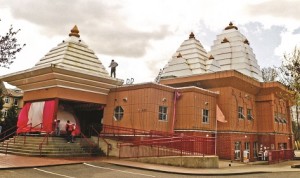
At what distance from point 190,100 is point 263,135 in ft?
31.5

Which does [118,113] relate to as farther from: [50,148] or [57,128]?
[50,148]

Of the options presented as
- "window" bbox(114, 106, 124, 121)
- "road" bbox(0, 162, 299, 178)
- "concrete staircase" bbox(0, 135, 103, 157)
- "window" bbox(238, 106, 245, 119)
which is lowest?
"road" bbox(0, 162, 299, 178)

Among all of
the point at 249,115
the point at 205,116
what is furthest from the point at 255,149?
the point at 205,116

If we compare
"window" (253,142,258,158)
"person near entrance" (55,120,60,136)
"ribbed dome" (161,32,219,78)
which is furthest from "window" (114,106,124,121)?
"window" (253,142,258,158)

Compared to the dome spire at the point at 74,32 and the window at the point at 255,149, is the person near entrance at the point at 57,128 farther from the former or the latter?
the window at the point at 255,149

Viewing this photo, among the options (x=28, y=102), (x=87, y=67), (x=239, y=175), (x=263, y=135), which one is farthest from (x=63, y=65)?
(x=263, y=135)

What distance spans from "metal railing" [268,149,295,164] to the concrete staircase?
1318cm

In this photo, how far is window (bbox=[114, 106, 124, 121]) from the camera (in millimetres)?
20288

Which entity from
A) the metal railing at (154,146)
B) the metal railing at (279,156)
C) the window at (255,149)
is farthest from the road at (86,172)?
the window at (255,149)

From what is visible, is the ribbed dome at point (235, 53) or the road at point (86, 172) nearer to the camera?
the road at point (86, 172)

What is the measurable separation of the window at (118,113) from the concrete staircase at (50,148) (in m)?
3.34

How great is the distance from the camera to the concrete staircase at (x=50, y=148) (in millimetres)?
15391

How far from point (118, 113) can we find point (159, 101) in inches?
127

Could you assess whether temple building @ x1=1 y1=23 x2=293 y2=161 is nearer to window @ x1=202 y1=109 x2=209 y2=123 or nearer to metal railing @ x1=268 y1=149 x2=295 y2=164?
window @ x1=202 y1=109 x2=209 y2=123
